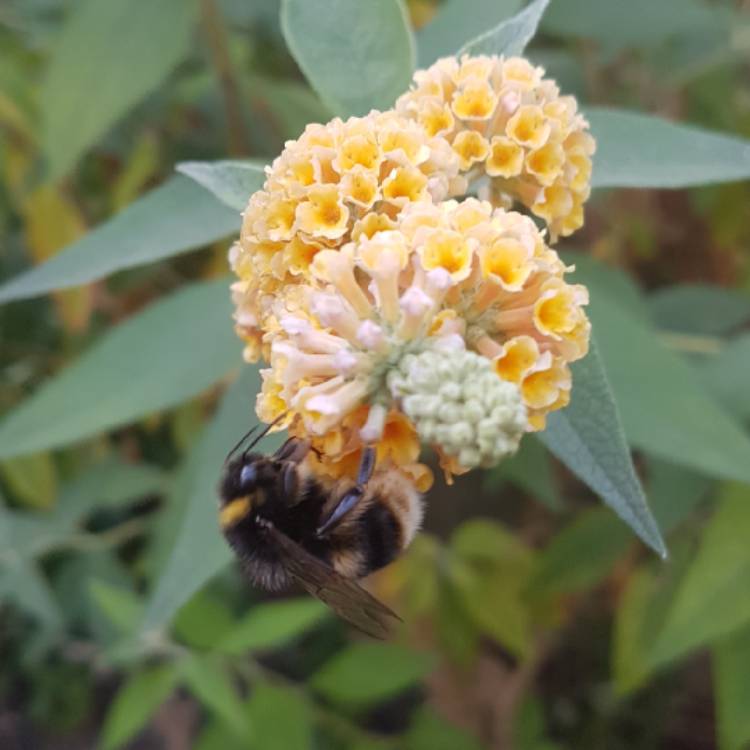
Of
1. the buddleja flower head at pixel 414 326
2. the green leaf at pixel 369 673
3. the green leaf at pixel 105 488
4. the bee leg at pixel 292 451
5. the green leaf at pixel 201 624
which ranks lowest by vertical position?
the green leaf at pixel 369 673

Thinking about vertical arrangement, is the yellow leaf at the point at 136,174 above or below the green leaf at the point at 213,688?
above

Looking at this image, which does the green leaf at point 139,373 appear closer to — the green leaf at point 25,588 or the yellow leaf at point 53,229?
the green leaf at point 25,588

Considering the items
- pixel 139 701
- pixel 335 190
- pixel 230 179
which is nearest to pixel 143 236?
pixel 230 179

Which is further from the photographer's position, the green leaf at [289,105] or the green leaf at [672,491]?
the green leaf at [289,105]

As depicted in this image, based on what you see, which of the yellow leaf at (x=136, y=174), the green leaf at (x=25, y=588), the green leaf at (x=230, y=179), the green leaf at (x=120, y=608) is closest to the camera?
the green leaf at (x=230, y=179)

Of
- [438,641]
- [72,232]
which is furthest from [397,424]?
[438,641]

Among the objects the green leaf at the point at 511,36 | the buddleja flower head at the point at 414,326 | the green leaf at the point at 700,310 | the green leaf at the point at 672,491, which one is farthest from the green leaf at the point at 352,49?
the green leaf at the point at 700,310
